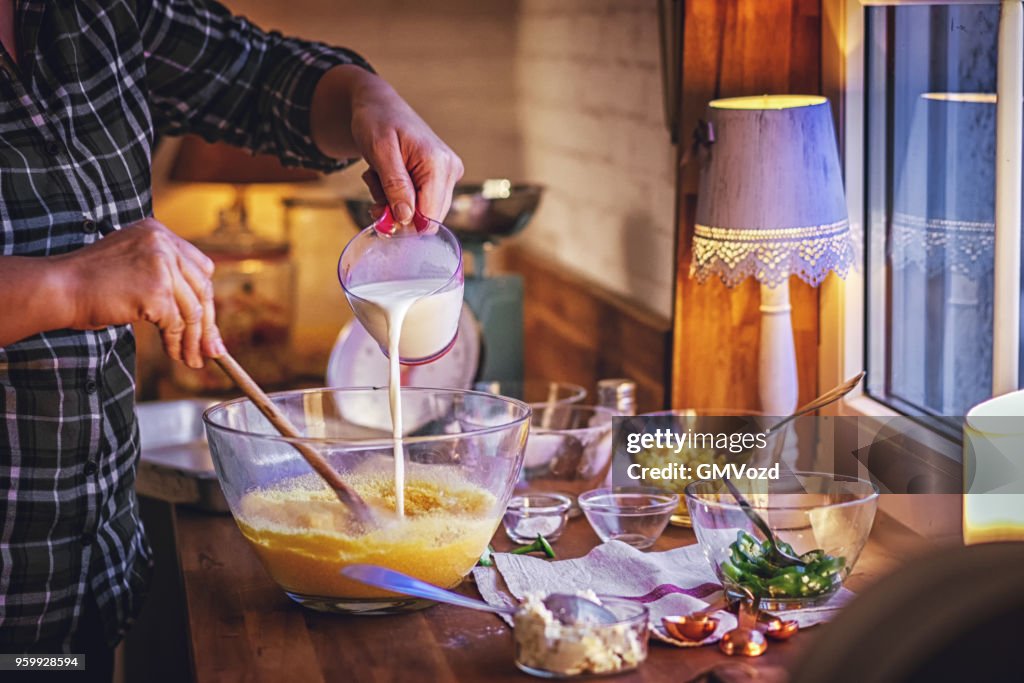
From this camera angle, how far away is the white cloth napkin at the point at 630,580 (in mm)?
1186

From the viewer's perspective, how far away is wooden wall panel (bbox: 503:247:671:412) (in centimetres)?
216

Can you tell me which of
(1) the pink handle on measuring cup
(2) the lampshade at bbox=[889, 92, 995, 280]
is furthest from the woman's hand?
(2) the lampshade at bbox=[889, 92, 995, 280]

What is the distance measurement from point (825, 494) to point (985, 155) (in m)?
0.45

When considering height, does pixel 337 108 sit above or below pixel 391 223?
above

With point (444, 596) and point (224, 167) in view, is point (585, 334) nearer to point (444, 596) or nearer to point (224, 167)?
point (224, 167)

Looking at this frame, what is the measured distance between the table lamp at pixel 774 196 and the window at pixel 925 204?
10 centimetres

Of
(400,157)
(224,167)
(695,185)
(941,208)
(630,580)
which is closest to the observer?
(630,580)

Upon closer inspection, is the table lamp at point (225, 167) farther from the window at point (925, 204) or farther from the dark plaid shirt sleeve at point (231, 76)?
the window at point (925, 204)

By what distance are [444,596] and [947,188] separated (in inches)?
31.7

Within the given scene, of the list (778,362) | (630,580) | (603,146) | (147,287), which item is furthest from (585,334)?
(147,287)

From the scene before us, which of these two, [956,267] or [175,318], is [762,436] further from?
[175,318]

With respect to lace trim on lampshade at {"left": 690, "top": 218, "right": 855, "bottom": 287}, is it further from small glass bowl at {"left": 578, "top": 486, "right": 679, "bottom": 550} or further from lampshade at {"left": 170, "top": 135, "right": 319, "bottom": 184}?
lampshade at {"left": 170, "top": 135, "right": 319, "bottom": 184}

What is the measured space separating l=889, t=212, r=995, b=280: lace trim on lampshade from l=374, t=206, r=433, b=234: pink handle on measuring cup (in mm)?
633

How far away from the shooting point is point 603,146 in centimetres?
267
